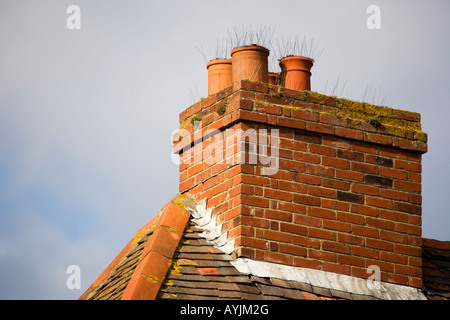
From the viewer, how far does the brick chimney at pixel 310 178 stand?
8.00 meters

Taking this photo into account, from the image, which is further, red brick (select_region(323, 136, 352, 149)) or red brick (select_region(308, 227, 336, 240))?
red brick (select_region(323, 136, 352, 149))

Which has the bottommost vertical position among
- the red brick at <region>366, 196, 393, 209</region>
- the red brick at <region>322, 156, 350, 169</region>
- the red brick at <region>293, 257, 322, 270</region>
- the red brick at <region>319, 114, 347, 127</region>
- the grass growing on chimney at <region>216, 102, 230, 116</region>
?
the red brick at <region>293, 257, 322, 270</region>

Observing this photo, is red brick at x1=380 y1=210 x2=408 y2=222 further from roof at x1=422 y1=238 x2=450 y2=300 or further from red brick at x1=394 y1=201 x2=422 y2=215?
roof at x1=422 y1=238 x2=450 y2=300

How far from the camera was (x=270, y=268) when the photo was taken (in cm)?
779

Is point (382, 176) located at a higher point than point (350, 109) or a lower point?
lower

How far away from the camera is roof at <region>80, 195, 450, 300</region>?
7258 millimetres

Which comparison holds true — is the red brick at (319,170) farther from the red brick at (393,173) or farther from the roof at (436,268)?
the roof at (436,268)

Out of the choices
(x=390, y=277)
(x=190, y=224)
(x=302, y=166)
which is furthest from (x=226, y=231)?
(x=390, y=277)

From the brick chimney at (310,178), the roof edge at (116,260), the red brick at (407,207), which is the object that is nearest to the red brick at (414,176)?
the brick chimney at (310,178)

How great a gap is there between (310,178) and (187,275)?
1574mm

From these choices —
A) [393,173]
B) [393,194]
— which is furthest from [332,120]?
[393,194]

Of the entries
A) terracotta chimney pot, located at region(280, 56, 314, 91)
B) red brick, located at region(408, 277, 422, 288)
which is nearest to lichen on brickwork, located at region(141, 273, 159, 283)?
red brick, located at region(408, 277, 422, 288)
